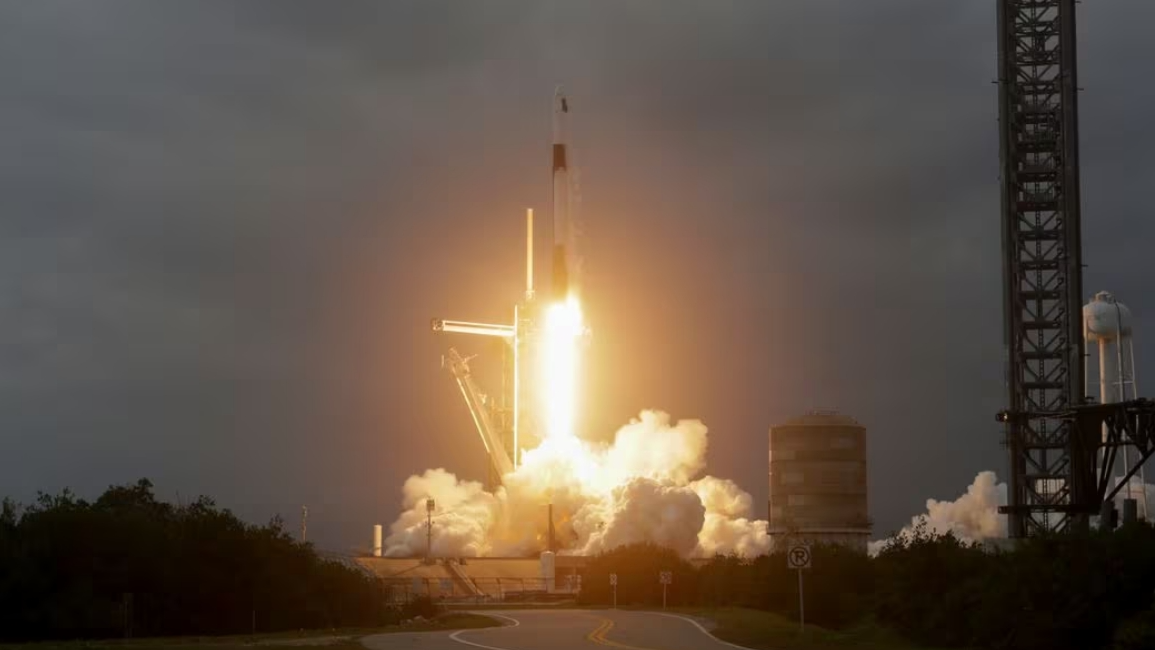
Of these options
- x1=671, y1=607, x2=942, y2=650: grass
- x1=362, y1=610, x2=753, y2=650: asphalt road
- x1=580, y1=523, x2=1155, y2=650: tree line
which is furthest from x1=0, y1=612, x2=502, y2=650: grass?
x1=580, y1=523, x2=1155, y2=650: tree line

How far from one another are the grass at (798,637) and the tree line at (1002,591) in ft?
2.65

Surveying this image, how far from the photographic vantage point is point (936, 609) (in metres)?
43.0

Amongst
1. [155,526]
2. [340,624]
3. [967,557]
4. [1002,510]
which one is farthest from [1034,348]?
[155,526]

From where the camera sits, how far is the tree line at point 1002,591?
1394 inches

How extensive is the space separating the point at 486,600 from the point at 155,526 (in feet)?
127

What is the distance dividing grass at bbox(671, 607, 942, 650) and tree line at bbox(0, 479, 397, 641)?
684 inches

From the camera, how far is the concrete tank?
105m

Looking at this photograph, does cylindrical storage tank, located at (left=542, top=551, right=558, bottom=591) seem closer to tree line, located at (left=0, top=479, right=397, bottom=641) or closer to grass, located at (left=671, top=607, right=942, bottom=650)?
tree line, located at (left=0, top=479, right=397, bottom=641)

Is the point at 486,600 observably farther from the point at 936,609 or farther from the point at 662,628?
the point at 936,609

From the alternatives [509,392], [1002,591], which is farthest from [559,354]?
[1002,591]

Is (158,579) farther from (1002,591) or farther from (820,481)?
(820,481)

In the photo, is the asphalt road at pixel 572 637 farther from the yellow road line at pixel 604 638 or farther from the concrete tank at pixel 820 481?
the concrete tank at pixel 820 481

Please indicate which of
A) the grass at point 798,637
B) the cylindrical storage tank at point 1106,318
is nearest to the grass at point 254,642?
the grass at point 798,637

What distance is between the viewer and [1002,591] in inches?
1512
